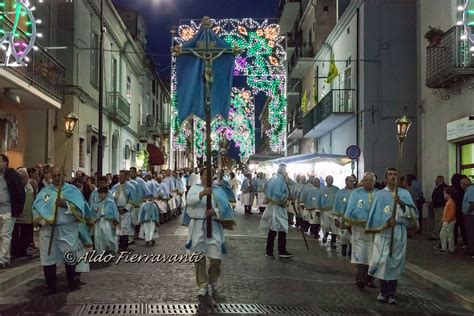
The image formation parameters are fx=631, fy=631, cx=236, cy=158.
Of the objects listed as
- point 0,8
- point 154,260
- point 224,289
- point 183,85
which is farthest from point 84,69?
point 224,289

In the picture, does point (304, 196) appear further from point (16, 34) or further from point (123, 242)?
point (16, 34)

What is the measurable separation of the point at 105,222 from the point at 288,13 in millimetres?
34618

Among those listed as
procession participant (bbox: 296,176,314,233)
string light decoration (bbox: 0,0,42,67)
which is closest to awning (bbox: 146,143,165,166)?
procession participant (bbox: 296,176,314,233)

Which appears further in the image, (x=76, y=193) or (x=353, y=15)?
(x=353, y=15)

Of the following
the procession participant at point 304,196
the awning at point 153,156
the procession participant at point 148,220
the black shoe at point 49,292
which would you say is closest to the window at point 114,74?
the awning at point 153,156

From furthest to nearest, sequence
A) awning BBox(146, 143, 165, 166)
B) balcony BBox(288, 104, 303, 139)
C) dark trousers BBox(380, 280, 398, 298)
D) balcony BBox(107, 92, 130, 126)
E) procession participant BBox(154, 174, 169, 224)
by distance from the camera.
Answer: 1. awning BBox(146, 143, 165, 166)
2. balcony BBox(288, 104, 303, 139)
3. balcony BBox(107, 92, 130, 126)
4. procession participant BBox(154, 174, 169, 224)
5. dark trousers BBox(380, 280, 398, 298)

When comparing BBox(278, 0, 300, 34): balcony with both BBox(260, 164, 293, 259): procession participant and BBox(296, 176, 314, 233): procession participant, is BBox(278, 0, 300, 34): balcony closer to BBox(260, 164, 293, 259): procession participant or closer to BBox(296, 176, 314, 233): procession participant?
BBox(296, 176, 314, 233): procession participant

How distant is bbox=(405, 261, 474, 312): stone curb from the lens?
29.5 feet

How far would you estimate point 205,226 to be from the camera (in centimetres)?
911

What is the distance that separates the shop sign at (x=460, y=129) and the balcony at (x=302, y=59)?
19.2 meters

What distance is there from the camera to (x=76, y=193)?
9422mm

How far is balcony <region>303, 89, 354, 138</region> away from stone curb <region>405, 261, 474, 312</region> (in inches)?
589

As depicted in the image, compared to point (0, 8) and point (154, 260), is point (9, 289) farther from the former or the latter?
point (0, 8)

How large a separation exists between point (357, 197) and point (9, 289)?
18.0ft
